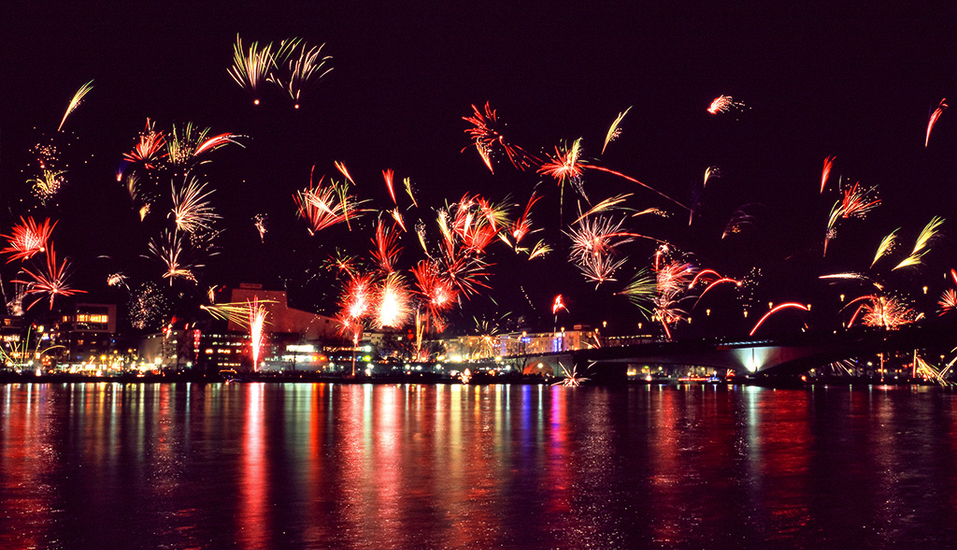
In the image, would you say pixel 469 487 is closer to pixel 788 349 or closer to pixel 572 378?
pixel 788 349

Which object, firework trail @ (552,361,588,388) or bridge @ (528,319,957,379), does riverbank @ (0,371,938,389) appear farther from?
bridge @ (528,319,957,379)

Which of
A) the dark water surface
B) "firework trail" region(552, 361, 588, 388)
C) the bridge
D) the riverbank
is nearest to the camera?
the dark water surface

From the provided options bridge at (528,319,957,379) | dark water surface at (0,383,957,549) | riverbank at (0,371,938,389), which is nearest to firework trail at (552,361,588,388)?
riverbank at (0,371,938,389)

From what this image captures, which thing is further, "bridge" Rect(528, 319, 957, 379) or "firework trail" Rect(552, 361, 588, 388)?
"firework trail" Rect(552, 361, 588, 388)

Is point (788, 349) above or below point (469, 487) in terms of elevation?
above

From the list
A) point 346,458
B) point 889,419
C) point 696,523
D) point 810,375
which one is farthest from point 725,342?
point 696,523

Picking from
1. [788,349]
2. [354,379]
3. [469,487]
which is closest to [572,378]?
[354,379]

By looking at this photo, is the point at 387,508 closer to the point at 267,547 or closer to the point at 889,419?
the point at 267,547

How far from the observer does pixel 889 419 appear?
52625 mm

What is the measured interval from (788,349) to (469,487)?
10030 cm

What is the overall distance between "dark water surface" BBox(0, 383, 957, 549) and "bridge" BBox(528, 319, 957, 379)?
5819cm

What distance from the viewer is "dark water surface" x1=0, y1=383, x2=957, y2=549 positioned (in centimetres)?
1516

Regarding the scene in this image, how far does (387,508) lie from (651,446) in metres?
16.9

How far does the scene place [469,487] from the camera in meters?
21.0
